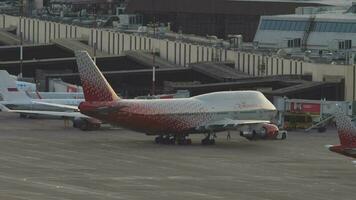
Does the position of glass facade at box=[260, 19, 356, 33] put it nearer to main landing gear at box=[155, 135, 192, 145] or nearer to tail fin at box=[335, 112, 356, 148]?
main landing gear at box=[155, 135, 192, 145]

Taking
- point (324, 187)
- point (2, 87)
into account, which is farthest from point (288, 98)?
point (324, 187)

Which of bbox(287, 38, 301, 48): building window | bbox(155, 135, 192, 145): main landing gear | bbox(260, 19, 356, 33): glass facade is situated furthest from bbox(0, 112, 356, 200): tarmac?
bbox(260, 19, 356, 33): glass facade

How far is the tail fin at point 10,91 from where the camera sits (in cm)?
13975

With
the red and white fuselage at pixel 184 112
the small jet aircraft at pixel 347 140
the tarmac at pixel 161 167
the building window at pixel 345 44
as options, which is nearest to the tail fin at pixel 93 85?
the red and white fuselage at pixel 184 112

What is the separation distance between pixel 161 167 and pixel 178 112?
1678cm

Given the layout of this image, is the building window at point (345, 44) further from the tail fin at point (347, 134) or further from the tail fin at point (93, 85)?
the tail fin at point (347, 134)

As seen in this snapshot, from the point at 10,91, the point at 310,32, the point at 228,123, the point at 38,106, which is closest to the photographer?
the point at 228,123

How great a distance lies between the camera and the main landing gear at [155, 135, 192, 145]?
125 m

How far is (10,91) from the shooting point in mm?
141125

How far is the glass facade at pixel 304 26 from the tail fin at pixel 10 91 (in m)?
44.3

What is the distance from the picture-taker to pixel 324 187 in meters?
97.4

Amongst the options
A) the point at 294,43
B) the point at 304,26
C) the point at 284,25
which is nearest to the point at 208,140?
the point at 294,43

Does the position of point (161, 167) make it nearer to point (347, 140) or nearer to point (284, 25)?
point (347, 140)

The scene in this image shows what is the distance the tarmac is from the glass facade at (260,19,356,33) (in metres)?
39.7
